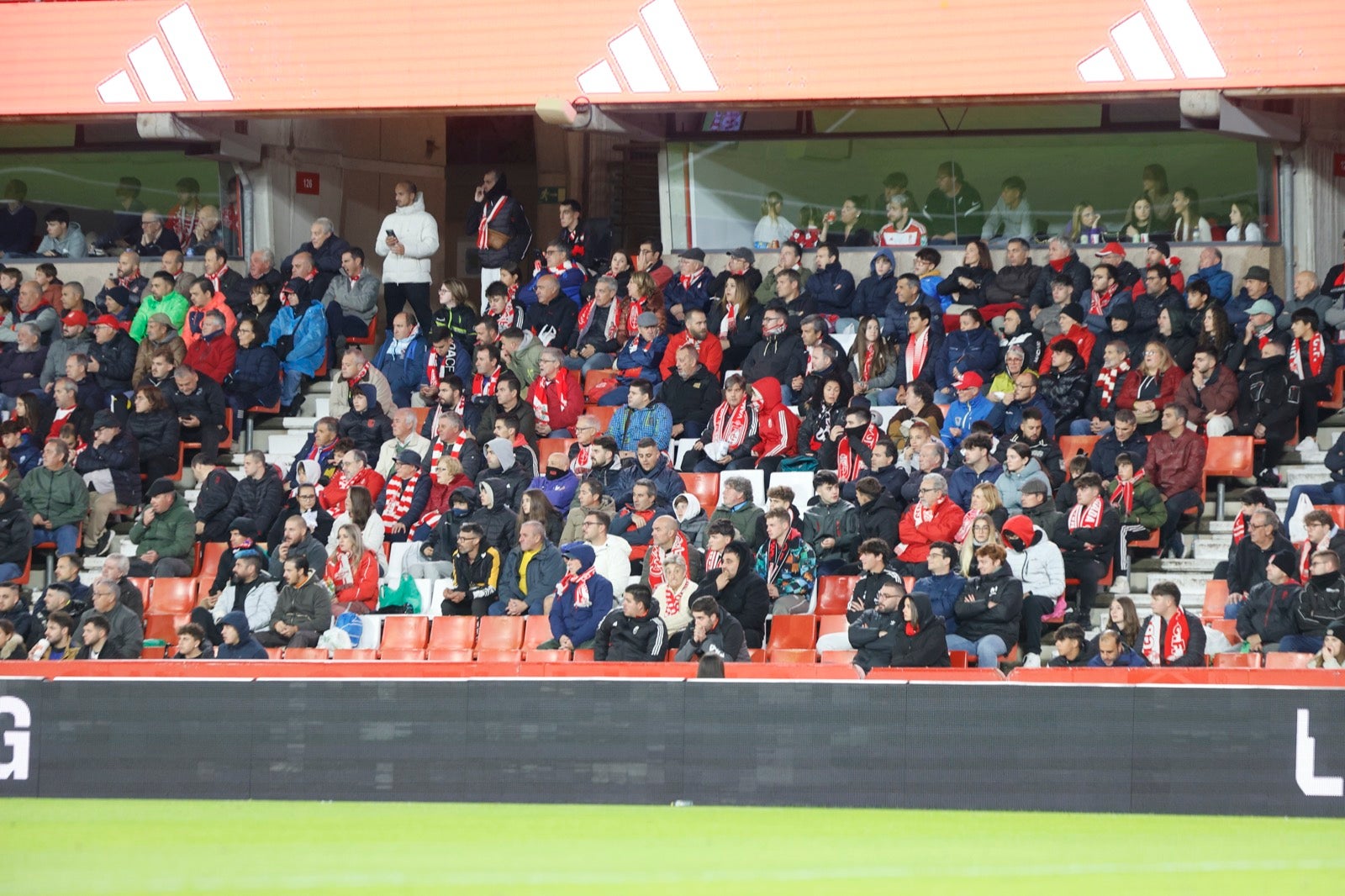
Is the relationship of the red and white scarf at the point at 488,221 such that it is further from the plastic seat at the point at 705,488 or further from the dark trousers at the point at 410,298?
the plastic seat at the point at 705,488

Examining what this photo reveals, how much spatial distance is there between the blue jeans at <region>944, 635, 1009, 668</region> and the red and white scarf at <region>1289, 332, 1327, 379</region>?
148 inches

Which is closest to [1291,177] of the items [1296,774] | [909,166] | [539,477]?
[909,166]

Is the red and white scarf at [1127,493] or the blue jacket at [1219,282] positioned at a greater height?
the blue jacket at [1219,282]

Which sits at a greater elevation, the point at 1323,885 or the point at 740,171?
the point at 740,171

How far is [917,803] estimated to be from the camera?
10.2 metres

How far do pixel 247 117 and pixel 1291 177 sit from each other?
28.5ft

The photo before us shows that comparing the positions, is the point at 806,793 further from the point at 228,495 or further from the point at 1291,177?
the point at 1291,177

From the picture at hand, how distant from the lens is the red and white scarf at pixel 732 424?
1481 cm

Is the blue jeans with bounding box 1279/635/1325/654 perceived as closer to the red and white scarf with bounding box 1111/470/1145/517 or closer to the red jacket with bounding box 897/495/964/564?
the red and white scarf with bounding box 1111/470/1145/517

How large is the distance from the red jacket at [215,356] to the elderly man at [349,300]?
99cm

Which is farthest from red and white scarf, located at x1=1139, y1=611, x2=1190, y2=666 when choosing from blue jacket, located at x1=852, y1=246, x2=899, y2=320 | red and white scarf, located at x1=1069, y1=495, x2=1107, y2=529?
blue jacket, located at x1=852, y1=246, x2=899, y2=320

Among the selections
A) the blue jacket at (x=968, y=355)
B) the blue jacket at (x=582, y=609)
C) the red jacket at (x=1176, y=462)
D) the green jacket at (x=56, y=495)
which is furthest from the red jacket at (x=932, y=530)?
the green jacket at (x=56, y=495)

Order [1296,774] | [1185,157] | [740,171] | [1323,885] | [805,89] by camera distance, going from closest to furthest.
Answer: [1323,885] → [1296,774] → [805,89] → [1185,157] → [740,171]

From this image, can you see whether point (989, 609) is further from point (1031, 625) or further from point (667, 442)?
point (667, 442)
